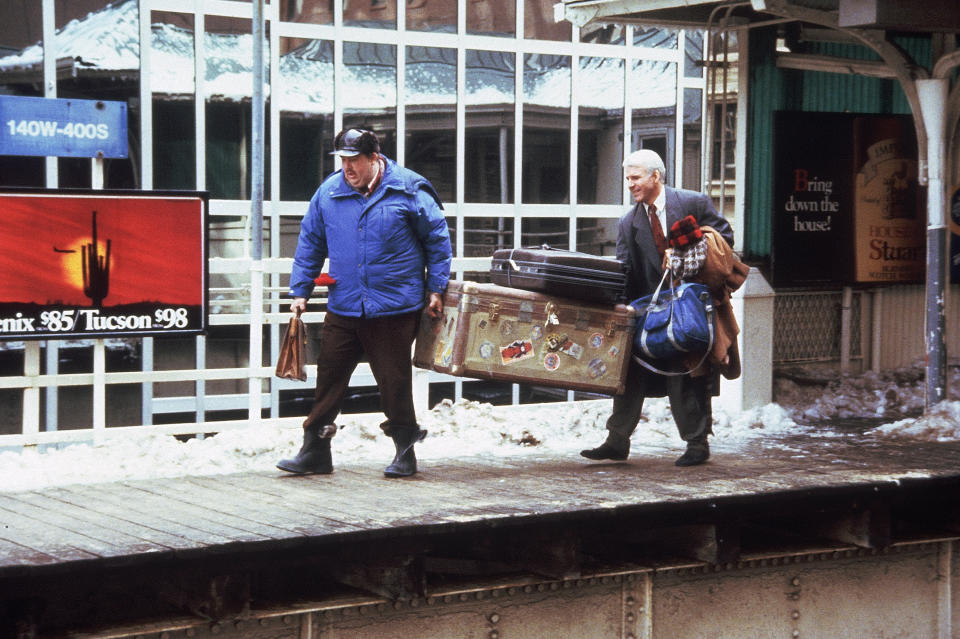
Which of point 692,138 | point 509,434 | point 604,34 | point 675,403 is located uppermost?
point 604,34

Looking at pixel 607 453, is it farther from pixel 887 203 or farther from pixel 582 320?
pixel 887 203

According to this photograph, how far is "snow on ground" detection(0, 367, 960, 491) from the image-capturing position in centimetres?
798

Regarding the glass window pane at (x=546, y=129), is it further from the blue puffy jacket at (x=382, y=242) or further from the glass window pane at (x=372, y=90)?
the blue puffy jacket at (x=382, y=242)

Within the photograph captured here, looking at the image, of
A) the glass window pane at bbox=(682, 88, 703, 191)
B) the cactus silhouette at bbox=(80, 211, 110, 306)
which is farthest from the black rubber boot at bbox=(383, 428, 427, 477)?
the glass window pane at bbox=(682, 88, 703, 191)

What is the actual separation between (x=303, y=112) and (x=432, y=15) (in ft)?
4.49

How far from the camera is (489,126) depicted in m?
11.9

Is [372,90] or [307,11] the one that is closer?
[307,11]

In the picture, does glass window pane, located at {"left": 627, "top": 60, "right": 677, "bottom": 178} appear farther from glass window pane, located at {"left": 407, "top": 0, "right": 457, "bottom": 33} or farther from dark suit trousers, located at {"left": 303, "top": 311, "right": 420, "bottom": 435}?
dark suit trousers, located at {"left": 303, "top": 311, "right": 420, "bottom": 435}

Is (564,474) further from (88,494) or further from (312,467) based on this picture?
(88,494)

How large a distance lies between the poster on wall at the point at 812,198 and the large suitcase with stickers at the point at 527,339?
13.5 feet

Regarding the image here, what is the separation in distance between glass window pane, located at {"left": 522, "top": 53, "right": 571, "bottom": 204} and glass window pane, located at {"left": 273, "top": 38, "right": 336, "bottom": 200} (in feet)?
5.98

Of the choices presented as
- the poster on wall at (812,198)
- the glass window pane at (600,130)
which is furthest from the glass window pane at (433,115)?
the poster on wall at (812,198)

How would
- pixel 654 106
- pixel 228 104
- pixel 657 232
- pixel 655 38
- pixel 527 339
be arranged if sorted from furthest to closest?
pixel 654 106 → pixel 655 38 → pixel 228 104 → pixel 657 232 → pixel 527 339

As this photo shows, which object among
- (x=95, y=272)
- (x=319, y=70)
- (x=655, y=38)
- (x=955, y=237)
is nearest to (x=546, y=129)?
(x=655, y=38)
